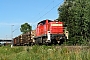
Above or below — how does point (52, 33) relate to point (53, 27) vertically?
below

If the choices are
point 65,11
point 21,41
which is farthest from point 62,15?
point 21,41

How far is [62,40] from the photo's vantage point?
30750 millimetres

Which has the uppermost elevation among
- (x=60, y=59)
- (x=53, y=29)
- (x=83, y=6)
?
(x=83, y=6)

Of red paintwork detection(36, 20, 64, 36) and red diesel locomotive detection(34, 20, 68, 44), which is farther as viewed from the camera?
red paintwork detection(36, 20, 64, 36)

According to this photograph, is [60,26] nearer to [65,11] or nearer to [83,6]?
[83,6]

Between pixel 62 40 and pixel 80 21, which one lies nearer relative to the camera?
pixel 62 40

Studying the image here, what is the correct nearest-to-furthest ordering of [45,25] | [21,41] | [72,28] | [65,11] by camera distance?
[45,25] < [72,28] < [21,41] < [65,11]

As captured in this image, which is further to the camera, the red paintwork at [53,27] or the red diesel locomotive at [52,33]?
the red paintwork at [53,27]

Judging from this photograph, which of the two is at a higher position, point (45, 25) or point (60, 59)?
point (45, 25)

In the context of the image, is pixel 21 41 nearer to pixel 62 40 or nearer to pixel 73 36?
pixel 73 36

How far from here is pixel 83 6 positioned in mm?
44281

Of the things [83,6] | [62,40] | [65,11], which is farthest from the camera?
[65,11]

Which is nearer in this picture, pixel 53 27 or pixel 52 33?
pixel 52 33

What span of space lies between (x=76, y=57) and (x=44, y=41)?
23.2 meters
